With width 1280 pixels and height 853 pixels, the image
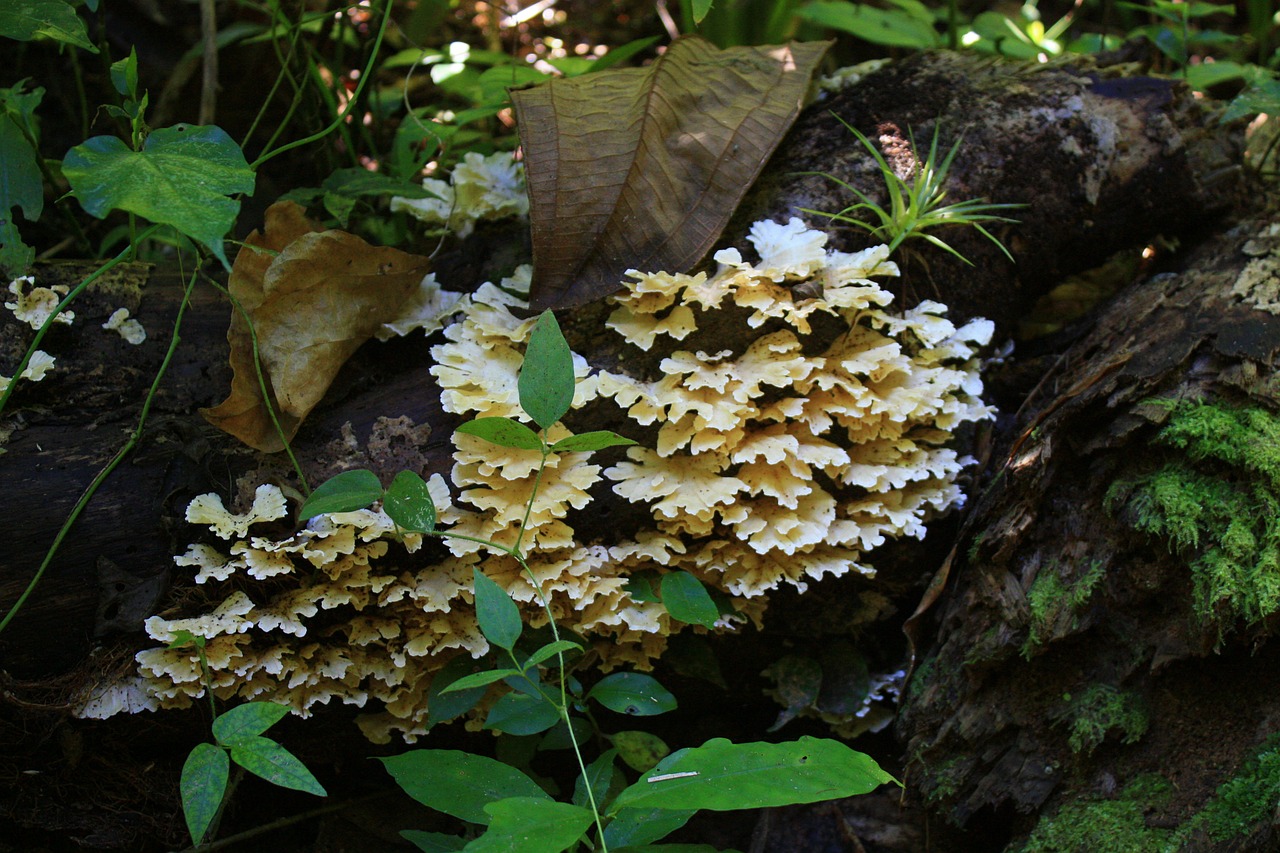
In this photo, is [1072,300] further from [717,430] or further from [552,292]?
[552,292]

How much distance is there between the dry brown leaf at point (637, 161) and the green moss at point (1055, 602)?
137 centimetres

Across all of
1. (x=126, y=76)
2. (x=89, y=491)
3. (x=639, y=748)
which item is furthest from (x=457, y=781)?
(x=126, y=76)

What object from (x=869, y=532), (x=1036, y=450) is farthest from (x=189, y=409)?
(x=1036, y=450)

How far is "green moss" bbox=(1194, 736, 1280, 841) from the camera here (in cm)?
193

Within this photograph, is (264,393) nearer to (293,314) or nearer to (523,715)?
(293,314)

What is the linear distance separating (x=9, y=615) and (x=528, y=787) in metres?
1.37

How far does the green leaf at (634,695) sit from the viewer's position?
7.13 ft

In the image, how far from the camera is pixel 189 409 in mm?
2547

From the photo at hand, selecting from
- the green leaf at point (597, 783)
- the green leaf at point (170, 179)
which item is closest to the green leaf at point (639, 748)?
the green leaf at point (597, 783)

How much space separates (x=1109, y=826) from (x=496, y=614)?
1611 mm

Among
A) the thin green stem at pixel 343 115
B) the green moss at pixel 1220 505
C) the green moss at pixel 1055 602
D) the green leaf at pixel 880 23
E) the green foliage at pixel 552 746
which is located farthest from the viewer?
the green leaf at pixel 880 23

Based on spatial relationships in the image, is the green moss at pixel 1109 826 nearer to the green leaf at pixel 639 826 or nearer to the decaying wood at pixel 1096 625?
the decaying wood at pixel 1096 625

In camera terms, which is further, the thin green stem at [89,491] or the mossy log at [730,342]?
the mossy log at [730,342]

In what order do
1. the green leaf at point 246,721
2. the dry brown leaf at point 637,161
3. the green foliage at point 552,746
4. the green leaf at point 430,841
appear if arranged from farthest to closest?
the dry brown leaf at point 637,161, the green leaf at point 430,841, the green leaf at point 246,721, the green foliage at point 552,746
